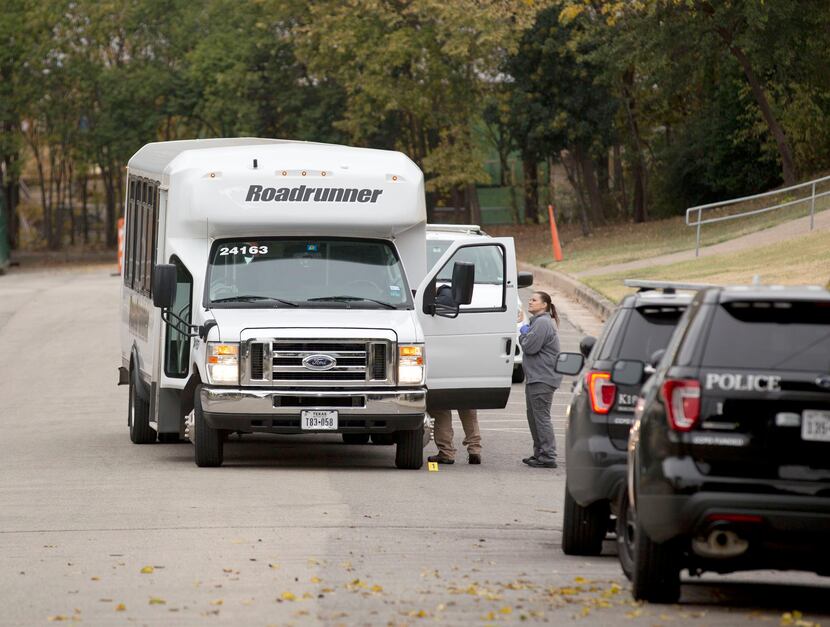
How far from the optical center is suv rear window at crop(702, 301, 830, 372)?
8320 mm

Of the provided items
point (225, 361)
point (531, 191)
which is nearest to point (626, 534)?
point (225, 361)

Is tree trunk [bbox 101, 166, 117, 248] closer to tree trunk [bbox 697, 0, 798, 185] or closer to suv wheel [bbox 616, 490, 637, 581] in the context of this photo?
tree trunk [bbox 697, 0, 798, 185]

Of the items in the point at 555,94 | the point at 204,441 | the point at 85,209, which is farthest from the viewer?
the point at 85,209

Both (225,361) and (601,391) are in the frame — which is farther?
(225,361)

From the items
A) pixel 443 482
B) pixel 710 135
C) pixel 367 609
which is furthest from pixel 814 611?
pixel 710 135

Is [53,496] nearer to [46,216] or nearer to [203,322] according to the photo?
[203,322]

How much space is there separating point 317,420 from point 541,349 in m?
2.43

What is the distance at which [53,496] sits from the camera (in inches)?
555

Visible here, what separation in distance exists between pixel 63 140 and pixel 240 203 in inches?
2404

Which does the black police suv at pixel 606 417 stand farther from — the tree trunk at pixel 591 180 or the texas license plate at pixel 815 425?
the tree trunk at pixel 591 180

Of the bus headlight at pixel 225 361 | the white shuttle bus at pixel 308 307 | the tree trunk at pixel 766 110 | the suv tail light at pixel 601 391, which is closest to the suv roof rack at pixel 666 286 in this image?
the suv tail light at pixel 601 391

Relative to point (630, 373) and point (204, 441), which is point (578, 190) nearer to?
point (204, 441)

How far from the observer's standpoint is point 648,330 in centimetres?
1091

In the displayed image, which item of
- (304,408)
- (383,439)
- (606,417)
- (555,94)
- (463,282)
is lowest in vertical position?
(383,439)
